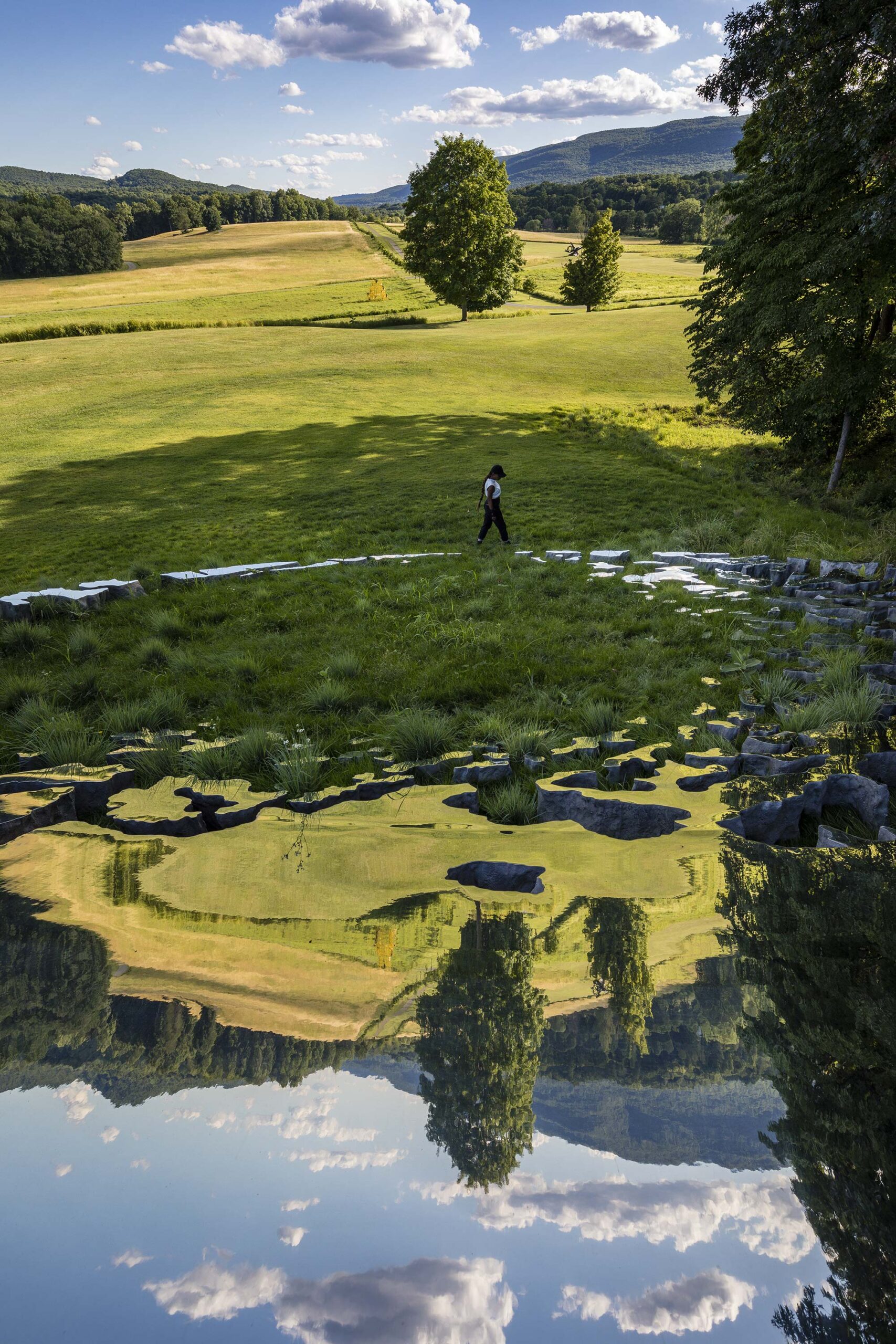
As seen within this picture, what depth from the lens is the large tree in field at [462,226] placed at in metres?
59.6

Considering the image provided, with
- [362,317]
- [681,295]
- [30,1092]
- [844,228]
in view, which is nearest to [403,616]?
[30,1092]

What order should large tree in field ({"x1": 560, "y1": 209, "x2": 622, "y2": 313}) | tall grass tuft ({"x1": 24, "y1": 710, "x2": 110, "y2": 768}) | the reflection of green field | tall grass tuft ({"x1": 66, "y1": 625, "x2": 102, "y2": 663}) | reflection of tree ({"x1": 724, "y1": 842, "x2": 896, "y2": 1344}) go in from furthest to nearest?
large tree in field ({"x1": 560, "y1": 209, "x2": 622, "y2": 313})
tall grass tuft ({"x1": 66, "y1": 625, "x2": 102, "y2": 663})
tall grass tuft ({"x1": 24, "y1": 710, "x2": 110, "y2": 768})
the reflection of green field
reflection of tree ({"x1": 724, "y1": 842, "x2": 896, "y2": 1344})

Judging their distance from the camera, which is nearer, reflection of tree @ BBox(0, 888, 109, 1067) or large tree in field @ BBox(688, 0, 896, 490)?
reflection of tree @ BBox(0, 888, 109, 1067)

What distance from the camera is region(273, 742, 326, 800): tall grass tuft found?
5.91 m

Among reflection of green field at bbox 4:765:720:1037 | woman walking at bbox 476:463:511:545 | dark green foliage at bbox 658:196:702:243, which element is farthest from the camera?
dark green foliage at bbox 658:196:702:243

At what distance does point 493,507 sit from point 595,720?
958 centimetres

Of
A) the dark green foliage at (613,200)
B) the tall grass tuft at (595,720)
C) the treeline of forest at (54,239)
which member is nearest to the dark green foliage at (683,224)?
the dark green foliage at (613,200)

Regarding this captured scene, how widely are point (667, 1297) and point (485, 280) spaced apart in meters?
67.2

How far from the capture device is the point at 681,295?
243 feet

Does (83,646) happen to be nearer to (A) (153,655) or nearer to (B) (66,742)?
(A) (153,655)

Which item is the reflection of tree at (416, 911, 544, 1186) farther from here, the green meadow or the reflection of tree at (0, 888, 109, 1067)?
the green meadow

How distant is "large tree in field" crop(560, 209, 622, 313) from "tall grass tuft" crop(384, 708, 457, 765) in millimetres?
69754

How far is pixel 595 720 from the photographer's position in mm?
7051

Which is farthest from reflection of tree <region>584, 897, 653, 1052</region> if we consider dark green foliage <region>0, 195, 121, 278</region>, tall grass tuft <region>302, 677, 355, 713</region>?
dark green foliage <region>0, 195, 121, 278</region>
